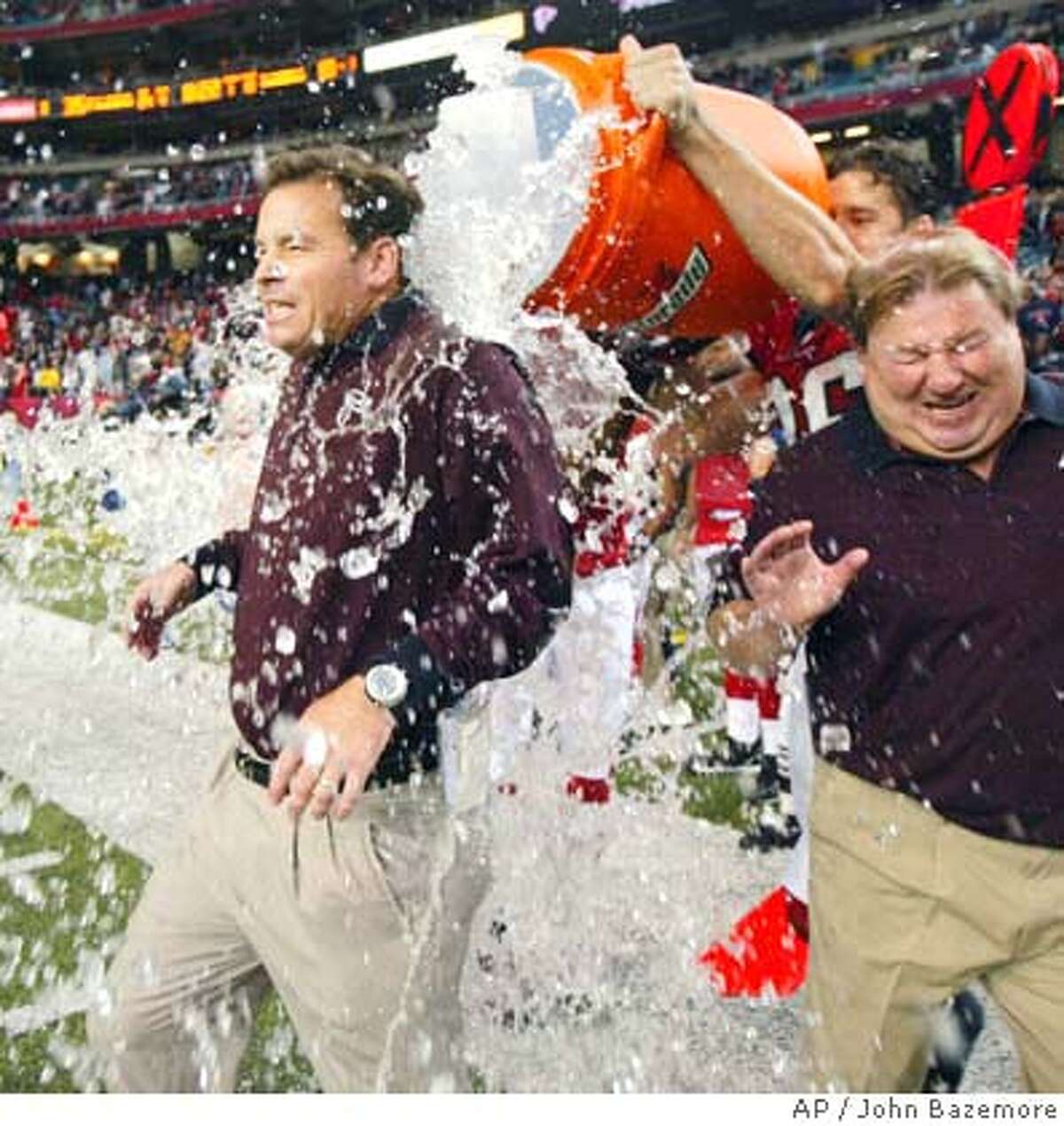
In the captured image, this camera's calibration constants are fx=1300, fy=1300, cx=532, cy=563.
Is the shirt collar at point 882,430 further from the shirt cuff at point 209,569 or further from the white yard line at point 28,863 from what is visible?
the white yard line at point 28,863

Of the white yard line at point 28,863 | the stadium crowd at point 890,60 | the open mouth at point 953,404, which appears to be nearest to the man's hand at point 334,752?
the open mouth at point 953,404

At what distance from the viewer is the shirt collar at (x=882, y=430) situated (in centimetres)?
164

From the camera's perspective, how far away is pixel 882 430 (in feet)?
5.63

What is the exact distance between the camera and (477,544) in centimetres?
176

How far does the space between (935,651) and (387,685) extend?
685mm

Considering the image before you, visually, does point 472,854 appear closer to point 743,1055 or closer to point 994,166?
point 743,1055

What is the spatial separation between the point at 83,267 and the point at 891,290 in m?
43.1

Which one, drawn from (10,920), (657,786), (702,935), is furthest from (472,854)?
(657,786)

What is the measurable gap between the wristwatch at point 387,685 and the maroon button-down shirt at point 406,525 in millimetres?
77

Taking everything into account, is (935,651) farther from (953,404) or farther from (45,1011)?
(45,1011)

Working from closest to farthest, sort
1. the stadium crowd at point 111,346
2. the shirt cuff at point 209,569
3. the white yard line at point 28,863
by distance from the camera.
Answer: the shirt cuff at point 209,569 < the white yard line at point 28,863 < the stadium crowd at point 111,346

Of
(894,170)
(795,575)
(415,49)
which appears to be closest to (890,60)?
(415,49)

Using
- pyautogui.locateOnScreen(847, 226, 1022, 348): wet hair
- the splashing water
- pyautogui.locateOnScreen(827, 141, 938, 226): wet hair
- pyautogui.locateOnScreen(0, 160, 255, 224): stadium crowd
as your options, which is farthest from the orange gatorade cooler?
pyautogui.locateOnScreen(0, 160, 255, 224): stadium crowd

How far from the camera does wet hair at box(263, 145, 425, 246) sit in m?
1.87
